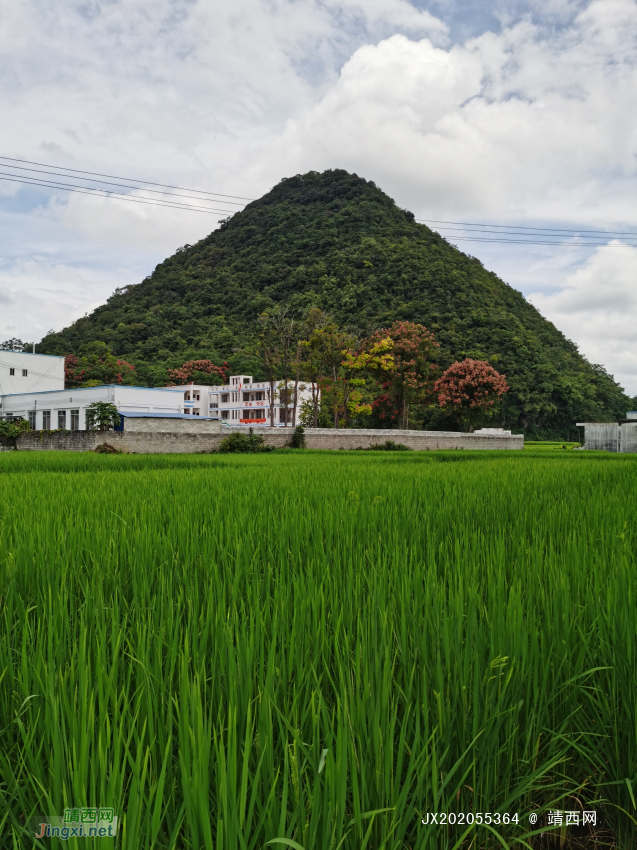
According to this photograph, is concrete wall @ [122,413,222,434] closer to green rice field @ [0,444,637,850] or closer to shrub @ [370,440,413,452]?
shrub @ [370,440,413,452]

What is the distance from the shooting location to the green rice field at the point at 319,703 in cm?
71

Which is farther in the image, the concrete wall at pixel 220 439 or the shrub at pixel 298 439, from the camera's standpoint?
the shrub at pixel 298 439

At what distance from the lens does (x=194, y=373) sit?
51.1 metres

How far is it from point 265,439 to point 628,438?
15719mm

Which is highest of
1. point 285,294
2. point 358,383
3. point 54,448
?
point 285,294

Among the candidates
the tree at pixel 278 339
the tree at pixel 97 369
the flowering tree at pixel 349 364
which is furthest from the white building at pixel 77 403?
the tree at pixel 97 369

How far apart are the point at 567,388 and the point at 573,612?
141 ft

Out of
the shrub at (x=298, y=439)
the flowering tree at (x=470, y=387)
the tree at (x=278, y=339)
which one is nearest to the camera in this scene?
the shrub at (x=298, y=439)

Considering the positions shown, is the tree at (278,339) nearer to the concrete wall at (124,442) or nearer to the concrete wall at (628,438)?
the concrete wall at (124,442)

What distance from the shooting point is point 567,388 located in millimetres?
40562

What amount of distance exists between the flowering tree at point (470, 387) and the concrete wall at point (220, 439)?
4260 millimetres

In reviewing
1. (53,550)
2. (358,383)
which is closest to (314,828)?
(53,550)

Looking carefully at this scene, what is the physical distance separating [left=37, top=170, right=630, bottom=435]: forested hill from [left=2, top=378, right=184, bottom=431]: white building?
1604 cm

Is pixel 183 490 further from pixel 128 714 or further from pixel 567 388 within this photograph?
pixel 567 388
